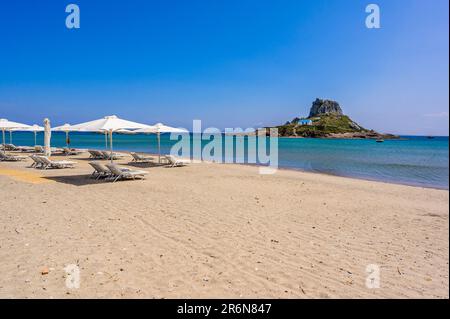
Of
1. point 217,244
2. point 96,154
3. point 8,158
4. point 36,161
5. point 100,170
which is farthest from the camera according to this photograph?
point 96,154

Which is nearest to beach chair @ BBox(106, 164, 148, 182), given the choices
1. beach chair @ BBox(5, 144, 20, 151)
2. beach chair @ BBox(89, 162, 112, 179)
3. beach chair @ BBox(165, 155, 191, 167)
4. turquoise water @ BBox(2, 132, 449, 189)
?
beach chair @ BBox(89, 162, 112, 179)

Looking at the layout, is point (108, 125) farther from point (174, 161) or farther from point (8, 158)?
point (8, 158)

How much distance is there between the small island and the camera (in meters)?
103

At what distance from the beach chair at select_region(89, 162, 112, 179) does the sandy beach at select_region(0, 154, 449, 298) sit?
2.38 metres

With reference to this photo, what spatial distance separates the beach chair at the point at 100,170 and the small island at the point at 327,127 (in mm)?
95968

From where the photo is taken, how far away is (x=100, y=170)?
12.1 metres

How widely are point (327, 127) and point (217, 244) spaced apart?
108m

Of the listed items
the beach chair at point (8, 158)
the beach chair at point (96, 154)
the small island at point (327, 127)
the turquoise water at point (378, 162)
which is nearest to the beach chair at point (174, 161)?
the beach chair at point (96, 154)

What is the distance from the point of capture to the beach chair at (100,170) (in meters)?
12.0

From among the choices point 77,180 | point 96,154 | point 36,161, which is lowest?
point 77,180

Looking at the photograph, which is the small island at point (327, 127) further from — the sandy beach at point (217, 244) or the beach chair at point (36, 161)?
the sandy beach at point (217, 244)

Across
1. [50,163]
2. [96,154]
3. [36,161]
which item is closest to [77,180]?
[50,163]
